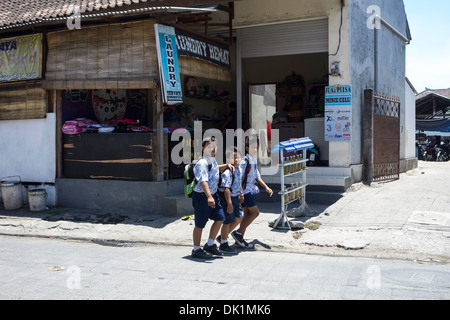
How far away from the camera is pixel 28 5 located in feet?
39.4

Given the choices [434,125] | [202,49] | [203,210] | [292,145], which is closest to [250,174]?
[203,210]

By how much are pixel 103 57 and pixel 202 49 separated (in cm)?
227

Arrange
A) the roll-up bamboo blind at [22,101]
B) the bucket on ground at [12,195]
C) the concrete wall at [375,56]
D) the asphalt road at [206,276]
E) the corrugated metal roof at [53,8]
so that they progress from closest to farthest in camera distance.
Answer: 1. the asphalt road at [206,276]
2. the corrugated metal roof at [53,8]
3. the bucket on ground at [12,195]
4. the roll-up bamboo blind at [22,101]
5. the concrete wall at [375,56]

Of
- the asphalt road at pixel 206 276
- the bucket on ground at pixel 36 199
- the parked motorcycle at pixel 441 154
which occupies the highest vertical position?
the parked motorcycle at pixel 441 154

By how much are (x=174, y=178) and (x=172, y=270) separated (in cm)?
456

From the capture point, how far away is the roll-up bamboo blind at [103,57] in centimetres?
1000

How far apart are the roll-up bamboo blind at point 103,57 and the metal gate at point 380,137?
5.86 meters

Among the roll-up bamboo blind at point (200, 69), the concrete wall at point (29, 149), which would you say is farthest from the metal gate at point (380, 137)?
the concrete wall at point (29, 149)

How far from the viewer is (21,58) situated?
37.6 feet

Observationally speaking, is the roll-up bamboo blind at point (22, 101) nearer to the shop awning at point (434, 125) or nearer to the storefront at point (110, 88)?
the storefront at point (110, 88)

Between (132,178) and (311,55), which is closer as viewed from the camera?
(132,178)
